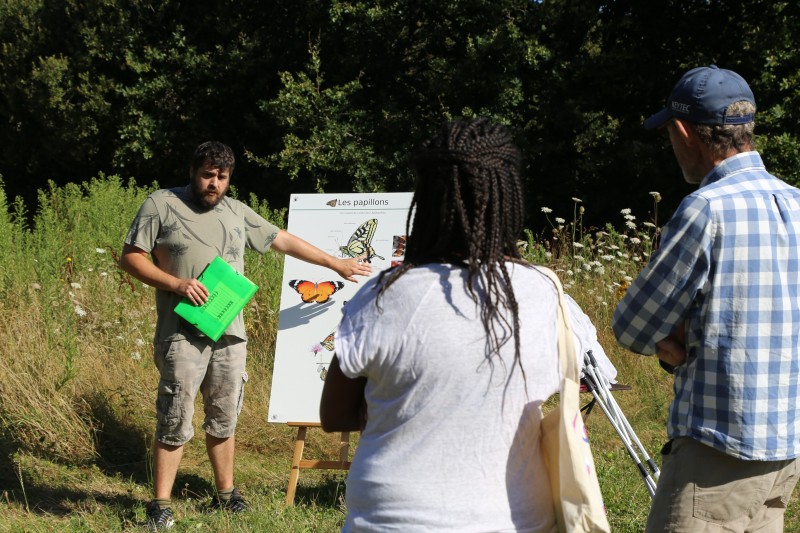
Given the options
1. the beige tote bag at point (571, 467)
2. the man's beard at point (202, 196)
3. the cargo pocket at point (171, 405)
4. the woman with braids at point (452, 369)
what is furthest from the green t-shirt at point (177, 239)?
the beige tote bag at point (571, 467)

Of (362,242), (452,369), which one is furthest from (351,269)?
(452,369)

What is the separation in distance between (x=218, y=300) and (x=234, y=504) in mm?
1167

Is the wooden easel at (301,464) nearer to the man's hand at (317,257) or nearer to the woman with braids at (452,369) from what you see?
the man's hand at (317,257)

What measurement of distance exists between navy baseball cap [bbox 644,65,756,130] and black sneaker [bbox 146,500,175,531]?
10.8ft

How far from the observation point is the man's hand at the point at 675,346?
7.53 feet

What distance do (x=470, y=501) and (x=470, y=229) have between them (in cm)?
58

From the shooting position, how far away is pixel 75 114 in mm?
17734

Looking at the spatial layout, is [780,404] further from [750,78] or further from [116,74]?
[116,74]

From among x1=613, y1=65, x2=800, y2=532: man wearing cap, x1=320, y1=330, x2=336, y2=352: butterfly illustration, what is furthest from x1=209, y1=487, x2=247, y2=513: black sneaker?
x1=613, y1=65, x2=800, y2=532: man wearing cap

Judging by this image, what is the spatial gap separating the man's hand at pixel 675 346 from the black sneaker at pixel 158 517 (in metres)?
3.00

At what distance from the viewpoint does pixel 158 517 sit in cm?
440

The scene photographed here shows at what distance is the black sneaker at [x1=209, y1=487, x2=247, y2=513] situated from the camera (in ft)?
15.3

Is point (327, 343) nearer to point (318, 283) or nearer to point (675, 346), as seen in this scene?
point (318, 283)

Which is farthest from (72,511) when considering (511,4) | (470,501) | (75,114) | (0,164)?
(0,164)
